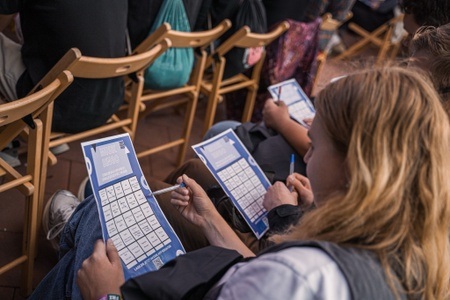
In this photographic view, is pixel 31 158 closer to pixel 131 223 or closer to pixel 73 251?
pixel 73 251

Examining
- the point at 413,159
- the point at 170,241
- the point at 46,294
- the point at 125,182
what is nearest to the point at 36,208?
the point at 46,294

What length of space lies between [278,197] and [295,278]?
0.64 metres

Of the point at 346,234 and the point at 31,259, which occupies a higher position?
the point at 31,259

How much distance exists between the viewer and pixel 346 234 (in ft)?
2.14

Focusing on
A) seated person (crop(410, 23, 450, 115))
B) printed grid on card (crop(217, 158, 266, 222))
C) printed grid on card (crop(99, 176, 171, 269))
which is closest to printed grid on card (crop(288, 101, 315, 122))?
printed grid on card (crop(217, 158, 266, 222))

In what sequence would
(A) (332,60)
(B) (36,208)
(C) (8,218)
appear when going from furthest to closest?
1. (A) (332,60)
2. (C) (8,218)
3. (B) (36,208)

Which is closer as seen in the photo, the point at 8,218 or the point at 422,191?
the point at 422,191

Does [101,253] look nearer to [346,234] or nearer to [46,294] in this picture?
[46,294]

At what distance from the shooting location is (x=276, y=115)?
165 centimetres

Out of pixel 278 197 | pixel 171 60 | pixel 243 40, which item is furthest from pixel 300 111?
pixel 278 197

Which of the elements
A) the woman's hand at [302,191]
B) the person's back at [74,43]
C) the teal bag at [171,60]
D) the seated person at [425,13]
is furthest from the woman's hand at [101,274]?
the seated person at [425,13]

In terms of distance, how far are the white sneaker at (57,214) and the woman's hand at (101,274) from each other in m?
0.56

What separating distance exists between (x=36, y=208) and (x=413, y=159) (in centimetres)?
105

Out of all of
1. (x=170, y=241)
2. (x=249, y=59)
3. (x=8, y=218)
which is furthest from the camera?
(x=249, y=59)
